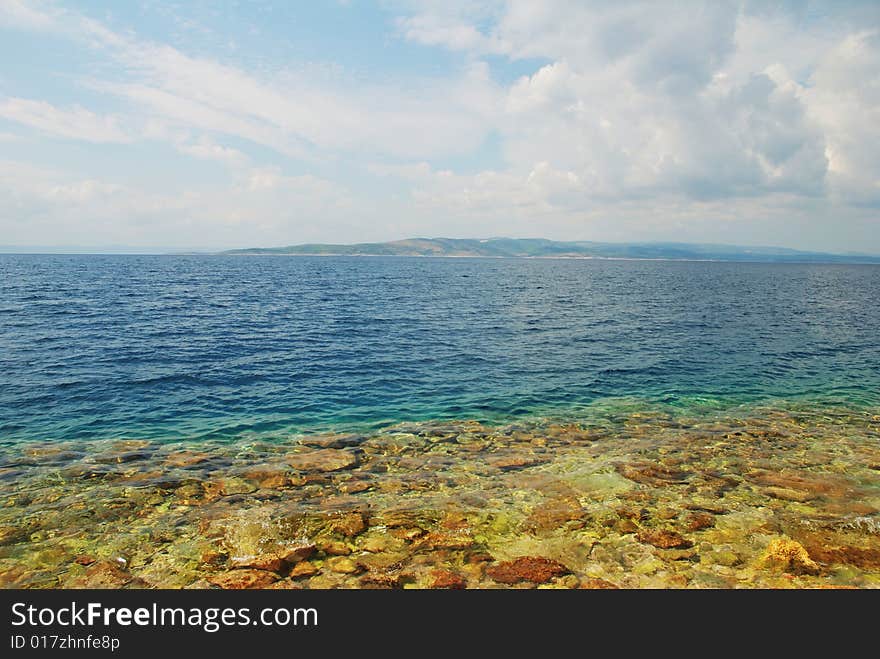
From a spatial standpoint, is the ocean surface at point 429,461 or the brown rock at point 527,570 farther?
the ocean surface at point 429,461

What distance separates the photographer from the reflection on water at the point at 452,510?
1136 cm

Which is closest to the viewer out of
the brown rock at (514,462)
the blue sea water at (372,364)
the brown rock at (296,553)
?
the brown rock at (296,553)

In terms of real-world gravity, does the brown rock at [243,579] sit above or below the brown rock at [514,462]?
above

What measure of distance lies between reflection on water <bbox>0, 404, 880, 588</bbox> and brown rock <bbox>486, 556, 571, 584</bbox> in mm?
50

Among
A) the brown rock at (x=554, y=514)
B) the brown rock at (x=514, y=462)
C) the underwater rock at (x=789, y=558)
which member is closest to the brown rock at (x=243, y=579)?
the brown rock at (x=554, y=514)

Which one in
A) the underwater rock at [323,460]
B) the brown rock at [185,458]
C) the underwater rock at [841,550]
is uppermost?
the underwater rock at [841,550]

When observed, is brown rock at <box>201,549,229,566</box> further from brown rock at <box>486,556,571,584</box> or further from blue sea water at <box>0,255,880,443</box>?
blue sea water at <box>0,255,880,443</box>

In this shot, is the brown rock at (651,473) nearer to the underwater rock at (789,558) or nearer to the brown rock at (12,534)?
the underwater rock at (789,558)

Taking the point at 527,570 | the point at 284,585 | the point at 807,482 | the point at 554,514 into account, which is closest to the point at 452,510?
the point at 554,514

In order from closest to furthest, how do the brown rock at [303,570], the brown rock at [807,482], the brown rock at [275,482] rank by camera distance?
the brown rock at [303,570], the brown rock at [807,482], the brown rock at [275,482]

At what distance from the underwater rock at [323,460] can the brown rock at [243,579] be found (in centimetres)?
726

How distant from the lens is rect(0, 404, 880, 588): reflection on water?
11.4m

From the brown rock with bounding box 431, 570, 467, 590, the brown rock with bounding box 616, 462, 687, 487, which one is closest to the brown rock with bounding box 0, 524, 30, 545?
the brown rock with bounding box 431, 570, 467, 590

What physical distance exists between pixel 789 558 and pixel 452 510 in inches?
360
